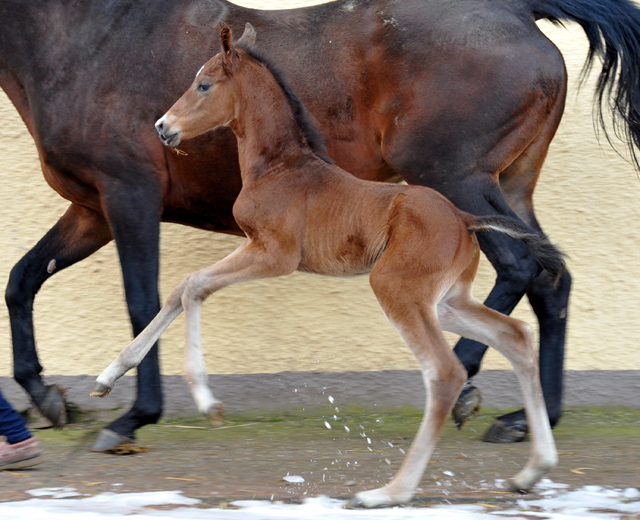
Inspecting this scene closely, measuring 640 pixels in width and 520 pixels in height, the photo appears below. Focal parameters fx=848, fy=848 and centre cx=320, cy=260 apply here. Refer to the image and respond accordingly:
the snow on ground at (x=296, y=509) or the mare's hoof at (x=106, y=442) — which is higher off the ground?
the snow on ground at (x=296, y=509)

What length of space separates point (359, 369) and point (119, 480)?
6.84ft

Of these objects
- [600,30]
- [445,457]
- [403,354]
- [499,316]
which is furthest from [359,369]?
[600,30]

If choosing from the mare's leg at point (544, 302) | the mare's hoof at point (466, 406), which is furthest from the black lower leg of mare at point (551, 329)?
the mare's hoof at point (466, 406)

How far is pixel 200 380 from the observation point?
320cm

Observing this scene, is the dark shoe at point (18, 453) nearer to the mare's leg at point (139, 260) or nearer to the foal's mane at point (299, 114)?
the mare's leg at point (139, 260)

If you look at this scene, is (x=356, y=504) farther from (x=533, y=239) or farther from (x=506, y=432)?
(x=506, y=432)

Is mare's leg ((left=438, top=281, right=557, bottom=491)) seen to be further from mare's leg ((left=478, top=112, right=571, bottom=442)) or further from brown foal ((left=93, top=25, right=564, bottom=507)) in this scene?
mare's leg ((left=478, top=112, right=571, bottom=442))

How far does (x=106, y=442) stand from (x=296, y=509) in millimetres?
1397

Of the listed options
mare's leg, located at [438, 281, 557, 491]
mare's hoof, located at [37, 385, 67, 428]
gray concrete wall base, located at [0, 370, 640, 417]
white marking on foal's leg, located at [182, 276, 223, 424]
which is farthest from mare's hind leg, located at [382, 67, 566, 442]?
mare's hoof, located at [37, 385, 67, 428]

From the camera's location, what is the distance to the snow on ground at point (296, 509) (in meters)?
2.77

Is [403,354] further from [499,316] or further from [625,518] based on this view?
[625,518]

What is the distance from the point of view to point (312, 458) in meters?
3.77

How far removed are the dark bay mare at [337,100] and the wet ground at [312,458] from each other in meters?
0.28

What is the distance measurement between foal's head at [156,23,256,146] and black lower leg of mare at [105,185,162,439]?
0.71 metres
